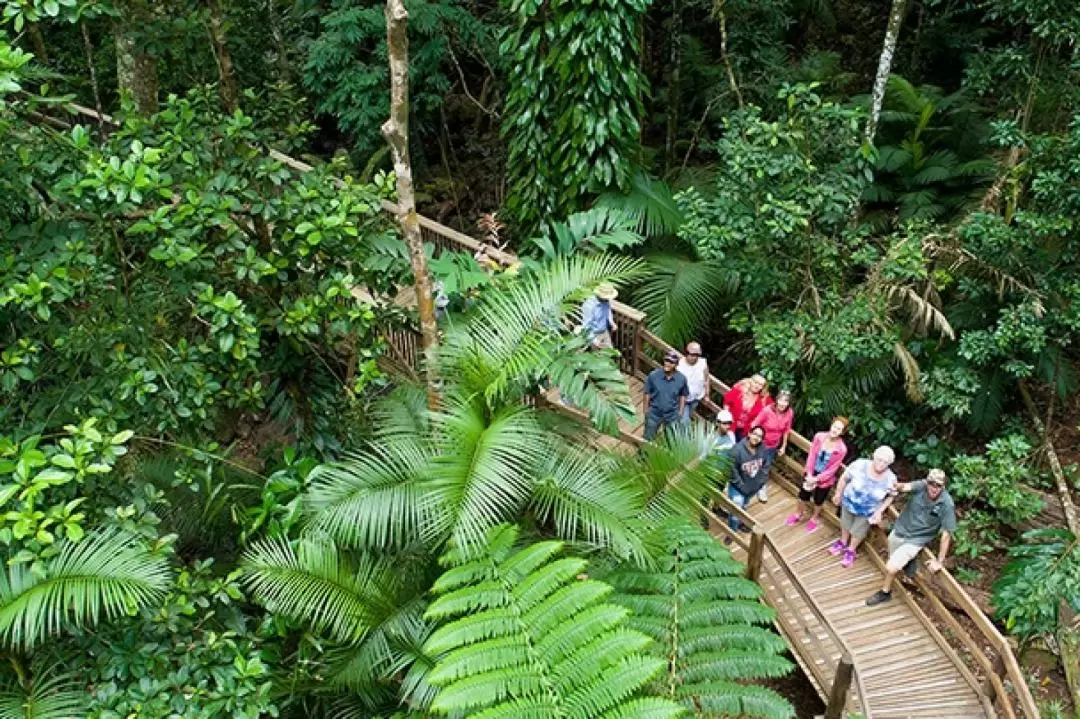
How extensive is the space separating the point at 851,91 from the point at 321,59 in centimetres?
766

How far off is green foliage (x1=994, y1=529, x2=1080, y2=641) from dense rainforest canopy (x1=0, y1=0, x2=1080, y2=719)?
28mm

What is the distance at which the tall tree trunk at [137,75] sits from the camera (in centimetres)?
691

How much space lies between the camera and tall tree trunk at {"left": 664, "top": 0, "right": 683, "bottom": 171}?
36.3 feet

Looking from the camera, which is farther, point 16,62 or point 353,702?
point 353,702

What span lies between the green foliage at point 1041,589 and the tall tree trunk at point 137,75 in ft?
26.2

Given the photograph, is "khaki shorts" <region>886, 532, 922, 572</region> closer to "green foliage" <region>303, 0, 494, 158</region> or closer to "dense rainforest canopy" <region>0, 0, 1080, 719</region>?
"dense rainforest canopy" <region>0, 0, 1080, 719</region>

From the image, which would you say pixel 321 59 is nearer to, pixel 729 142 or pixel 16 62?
pixel 729 142

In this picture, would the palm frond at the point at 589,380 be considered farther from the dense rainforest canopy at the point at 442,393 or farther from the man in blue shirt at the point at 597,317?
the man in blue shirt at the point at 597,317

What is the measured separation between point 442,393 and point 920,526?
3.85 meters

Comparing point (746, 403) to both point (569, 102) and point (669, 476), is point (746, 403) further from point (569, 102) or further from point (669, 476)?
point (569, 102)

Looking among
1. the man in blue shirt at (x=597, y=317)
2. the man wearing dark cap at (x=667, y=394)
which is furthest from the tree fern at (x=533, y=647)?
the man in blue shirt at (x=597, y=317)

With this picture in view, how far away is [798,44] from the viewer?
43.4ft

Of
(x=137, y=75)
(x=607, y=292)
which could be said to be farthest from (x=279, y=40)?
(x=607, y=292)

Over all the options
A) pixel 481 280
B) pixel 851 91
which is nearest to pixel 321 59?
pixel 481 280
